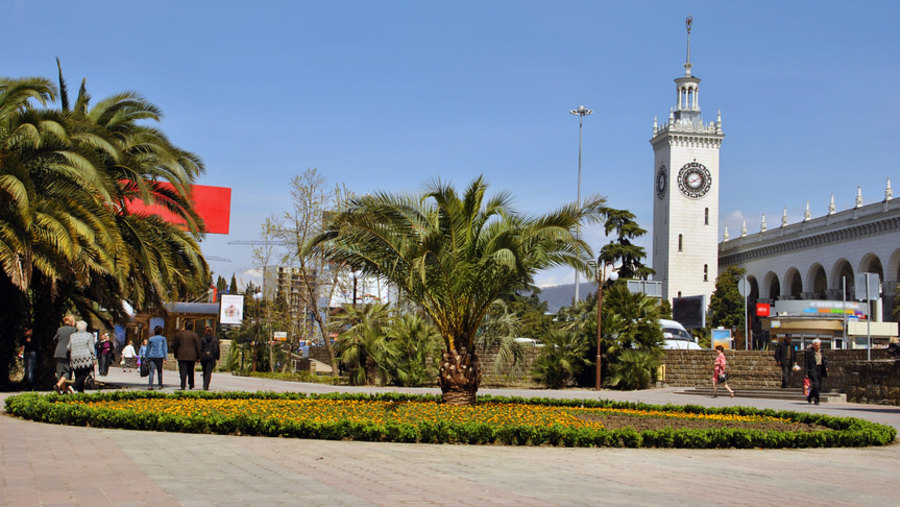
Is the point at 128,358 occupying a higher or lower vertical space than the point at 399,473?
higher

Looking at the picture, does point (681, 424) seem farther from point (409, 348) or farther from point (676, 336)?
point (676, 336)

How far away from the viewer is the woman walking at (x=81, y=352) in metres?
16.3

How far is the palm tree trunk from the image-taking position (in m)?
15.8

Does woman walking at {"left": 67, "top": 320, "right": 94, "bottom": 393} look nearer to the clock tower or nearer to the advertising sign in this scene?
the advertising sign

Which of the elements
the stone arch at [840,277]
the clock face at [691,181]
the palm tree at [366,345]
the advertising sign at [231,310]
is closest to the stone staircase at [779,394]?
the palm tree at [366,345]

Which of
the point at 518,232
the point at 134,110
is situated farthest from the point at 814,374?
the point at 134,110

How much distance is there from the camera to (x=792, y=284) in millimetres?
92062

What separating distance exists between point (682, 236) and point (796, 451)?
84746 mm

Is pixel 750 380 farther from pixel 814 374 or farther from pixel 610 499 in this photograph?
pixel 610 499

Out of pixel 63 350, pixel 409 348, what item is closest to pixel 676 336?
pixel 409 348

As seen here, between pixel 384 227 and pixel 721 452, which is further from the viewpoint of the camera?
pixel 384 227

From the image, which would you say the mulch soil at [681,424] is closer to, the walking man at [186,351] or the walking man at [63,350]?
the walking man at [63,350]

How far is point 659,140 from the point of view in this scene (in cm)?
9638

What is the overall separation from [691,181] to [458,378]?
82.7 m
